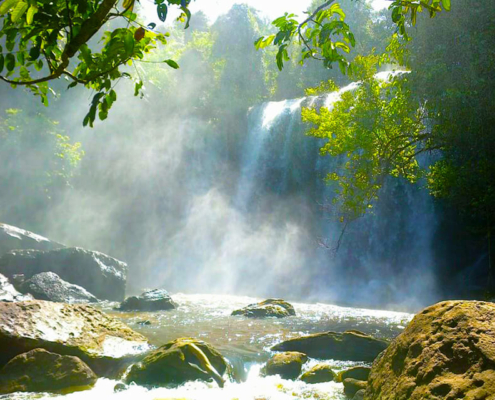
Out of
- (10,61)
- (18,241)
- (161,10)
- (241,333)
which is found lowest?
(241,333)

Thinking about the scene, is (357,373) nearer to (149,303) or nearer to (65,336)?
(65,336)

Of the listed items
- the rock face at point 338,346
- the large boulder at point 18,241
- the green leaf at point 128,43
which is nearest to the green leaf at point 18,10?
the green leaf at point 128,43

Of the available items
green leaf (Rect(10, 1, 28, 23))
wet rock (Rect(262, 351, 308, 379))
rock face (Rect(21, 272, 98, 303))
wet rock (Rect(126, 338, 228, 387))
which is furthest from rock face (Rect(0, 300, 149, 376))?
rock face (Rect(21, 272, 98, 303))

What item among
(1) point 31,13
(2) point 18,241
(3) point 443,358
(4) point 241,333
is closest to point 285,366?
(4) point 241,333

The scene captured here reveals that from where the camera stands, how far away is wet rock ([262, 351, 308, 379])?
325 inches

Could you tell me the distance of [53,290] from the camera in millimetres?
17266

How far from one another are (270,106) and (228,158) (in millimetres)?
4571

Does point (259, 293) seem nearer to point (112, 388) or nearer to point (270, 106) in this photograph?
point (270, 106)

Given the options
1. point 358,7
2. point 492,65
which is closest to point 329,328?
point 492,65

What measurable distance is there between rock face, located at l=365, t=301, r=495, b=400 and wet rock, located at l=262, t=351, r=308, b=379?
11.9 ft

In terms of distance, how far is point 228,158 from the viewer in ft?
102

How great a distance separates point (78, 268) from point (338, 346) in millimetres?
14235

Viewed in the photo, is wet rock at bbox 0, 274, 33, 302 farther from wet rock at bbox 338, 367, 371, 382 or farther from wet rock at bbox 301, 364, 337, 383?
wet rock at bbox 338, 367, 371, 382

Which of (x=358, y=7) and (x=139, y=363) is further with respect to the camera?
(x=358, y=7)
